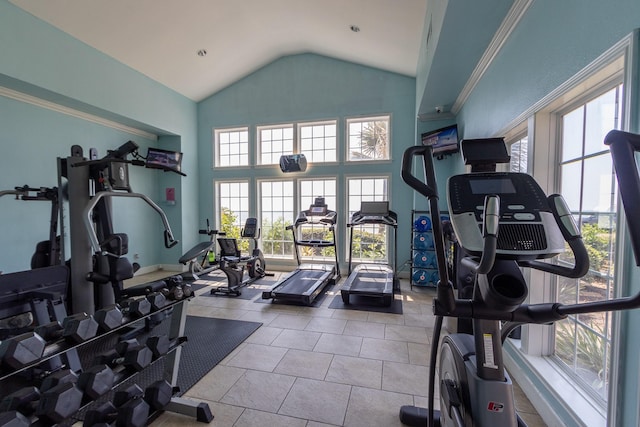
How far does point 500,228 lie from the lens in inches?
39.0

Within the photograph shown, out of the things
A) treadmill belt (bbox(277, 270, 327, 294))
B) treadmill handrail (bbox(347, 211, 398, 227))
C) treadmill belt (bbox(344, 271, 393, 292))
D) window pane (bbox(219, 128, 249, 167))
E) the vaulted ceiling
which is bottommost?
treadmill belt (bbox(277, 270, 327, 294))

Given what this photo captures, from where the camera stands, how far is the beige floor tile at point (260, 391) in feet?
7.02

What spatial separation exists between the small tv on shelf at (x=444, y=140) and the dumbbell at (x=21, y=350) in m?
5.08

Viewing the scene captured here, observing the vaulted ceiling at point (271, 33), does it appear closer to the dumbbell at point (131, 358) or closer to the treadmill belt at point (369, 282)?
the treadmill belt at point (369, 282)

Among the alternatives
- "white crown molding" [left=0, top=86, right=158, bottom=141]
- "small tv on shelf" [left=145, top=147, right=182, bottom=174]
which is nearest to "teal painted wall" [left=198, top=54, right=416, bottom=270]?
"small tv on shelf" [left=145, top=147, right=182, bottom=174]

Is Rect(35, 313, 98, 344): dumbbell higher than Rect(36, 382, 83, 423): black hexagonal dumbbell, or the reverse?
Rect(35, 313, 98, 344): dumbbell

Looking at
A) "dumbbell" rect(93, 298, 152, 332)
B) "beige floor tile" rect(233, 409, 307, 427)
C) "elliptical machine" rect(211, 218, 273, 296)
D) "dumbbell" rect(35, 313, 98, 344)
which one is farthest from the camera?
"elliptical machine" rect(211, 218, 273, 296)

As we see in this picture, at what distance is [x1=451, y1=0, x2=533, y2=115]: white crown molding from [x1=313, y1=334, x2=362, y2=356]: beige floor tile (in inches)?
137

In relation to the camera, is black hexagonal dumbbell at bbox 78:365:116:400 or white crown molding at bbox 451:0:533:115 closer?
black hexagonal dumbbell at bbox 78:365:116:400

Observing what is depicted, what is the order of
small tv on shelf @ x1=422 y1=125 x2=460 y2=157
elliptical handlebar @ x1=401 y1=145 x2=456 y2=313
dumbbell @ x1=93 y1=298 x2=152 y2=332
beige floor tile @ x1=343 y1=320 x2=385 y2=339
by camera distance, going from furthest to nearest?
small tv on shelf @ x1=422 y1=125 x2=460 y2=157
beige floor tile @ x1=343 y1=320 x2=385 y2=339
dumbbell @ x1=93 y1=298 x2=152 y2=332
elliptical handlebar @ x1=401 y1=145 x2=456 y2=313

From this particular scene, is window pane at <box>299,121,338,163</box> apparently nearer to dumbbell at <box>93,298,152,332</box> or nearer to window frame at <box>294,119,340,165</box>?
window frame at <box>294,119,340,165</box>

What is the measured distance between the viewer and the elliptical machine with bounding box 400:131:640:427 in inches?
33.4

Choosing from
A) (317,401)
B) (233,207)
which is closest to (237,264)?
(233,207)

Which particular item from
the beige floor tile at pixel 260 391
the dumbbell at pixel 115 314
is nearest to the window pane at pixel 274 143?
the beige floor tile at pixel 260 391
